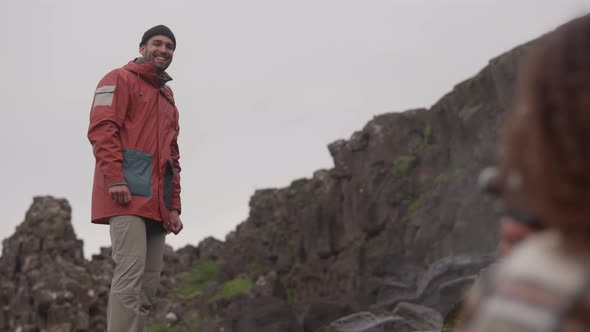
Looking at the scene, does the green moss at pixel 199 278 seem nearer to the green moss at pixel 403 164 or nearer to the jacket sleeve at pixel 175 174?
the green moss at pixel 403 164

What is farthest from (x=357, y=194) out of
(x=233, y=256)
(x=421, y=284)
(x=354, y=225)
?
(x=421, y=284)

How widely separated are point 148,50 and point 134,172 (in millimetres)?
1180

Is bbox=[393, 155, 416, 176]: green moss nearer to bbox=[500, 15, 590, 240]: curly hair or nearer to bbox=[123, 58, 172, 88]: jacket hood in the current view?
bbox=[123, 58, 172, 88]: jacket hood

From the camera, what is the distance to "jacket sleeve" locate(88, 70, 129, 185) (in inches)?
268

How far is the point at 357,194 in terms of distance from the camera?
51.4m

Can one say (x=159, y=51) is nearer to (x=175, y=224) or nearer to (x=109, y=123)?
(x=109, y=123)

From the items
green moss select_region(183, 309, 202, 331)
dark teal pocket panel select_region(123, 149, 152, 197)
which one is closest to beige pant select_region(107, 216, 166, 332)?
dark teal pocket panel select_region(123, 149, 152, 197)

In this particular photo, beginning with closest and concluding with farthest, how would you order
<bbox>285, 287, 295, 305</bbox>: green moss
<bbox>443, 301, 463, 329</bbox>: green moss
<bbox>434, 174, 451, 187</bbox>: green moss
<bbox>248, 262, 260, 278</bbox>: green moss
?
<bbox>443, 301, 463, 329</bbox>: green moss, <bbox>434, 174, 451, 187</bbox>: green moss, <bbox>285, 287, 295, 305</bbox>: green moss, <bbox>248, 262, 260, 278</bbox>: green moss

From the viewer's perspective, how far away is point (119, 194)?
21.9ft

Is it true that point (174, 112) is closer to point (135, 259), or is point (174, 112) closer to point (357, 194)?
point (135, 259)

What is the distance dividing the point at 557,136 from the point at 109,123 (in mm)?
5690

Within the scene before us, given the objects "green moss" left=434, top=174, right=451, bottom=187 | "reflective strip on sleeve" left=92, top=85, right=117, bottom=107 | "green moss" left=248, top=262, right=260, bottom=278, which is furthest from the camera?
"green moss" left=248, top=262, right=260, bottom=278

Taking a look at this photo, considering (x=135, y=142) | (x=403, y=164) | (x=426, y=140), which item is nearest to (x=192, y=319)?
(x=403, y=164)

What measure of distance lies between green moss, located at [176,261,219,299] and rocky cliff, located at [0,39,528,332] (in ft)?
0.64
